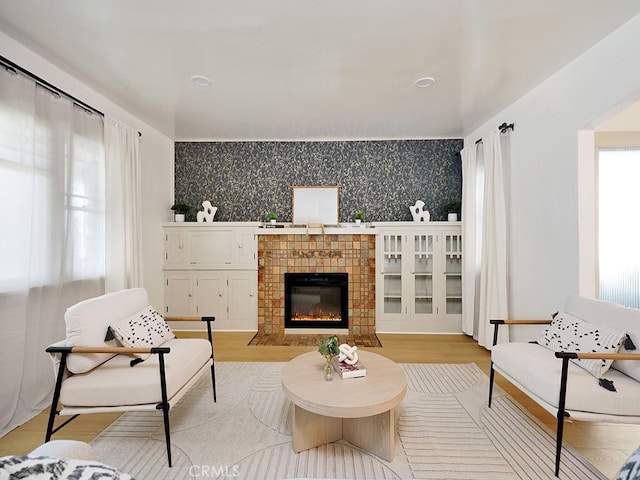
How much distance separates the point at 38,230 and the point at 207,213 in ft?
7.47

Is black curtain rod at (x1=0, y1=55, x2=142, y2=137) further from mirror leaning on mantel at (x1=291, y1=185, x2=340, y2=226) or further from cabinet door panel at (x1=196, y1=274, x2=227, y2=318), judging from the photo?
mirror leaning on mantel at (x1=291, y1=185, x2=340, y2=226)

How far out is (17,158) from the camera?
7.38 ft

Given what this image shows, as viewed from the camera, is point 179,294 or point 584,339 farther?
point 179,294

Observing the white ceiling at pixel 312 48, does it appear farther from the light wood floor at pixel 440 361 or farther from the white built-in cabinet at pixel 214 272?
the light wood floor at pixel 440 361

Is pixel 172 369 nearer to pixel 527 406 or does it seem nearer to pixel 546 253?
pixel 527 406

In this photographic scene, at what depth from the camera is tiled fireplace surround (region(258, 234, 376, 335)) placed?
14.5 feet

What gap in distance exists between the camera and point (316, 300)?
177 inches

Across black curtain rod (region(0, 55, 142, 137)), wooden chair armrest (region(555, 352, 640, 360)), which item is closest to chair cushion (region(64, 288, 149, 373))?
black curtain rod (region(0, 55, 142, 137))

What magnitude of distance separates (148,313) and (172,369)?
681mm

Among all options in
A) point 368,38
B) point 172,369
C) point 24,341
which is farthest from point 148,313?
point 368,38

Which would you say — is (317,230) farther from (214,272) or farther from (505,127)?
(505,127)

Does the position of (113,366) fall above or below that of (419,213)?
below

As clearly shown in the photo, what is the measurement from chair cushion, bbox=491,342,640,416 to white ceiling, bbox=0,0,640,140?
2254mm

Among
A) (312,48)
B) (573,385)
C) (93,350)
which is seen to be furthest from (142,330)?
(573,385)
